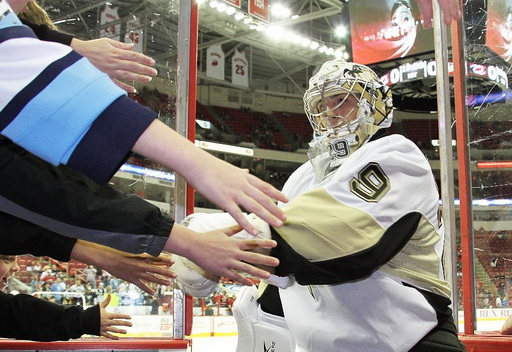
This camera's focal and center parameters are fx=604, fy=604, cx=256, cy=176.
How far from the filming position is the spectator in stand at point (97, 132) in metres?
0.70

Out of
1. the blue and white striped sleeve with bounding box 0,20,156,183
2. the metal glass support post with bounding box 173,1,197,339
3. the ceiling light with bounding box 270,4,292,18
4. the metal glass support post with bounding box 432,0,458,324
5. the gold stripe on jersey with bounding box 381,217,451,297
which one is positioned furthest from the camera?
the ceiling light with bounding box 270,4,292,18

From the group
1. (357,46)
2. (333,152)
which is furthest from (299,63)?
(333,152)

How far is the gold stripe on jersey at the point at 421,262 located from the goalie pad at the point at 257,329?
0.39m

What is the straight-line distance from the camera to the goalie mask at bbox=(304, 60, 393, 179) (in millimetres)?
1701

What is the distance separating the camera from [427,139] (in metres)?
17.0

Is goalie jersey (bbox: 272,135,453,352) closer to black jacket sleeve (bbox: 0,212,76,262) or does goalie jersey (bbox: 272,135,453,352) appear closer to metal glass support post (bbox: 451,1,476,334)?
black jacket sleeve (bbox: 0,212,76,262)

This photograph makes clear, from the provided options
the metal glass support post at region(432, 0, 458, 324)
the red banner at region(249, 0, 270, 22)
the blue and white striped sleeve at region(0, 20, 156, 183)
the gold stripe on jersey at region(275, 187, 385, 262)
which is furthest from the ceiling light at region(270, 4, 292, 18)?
the blue and white striped sleeve at region(0, 20, 156, 183)

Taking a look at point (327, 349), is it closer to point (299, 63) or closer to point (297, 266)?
point (297, 266)

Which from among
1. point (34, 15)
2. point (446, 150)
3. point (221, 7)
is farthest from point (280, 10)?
point (34, 15)

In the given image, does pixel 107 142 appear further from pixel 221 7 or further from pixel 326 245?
pixel 221 7

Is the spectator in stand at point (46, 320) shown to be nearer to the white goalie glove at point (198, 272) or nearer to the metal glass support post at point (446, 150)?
the white goalie glove at point (198, 272)

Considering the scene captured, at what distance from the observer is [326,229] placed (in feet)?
4.06

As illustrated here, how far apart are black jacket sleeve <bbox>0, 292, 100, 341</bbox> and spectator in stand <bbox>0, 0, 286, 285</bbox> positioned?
1.19m

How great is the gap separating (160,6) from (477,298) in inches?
71.9
